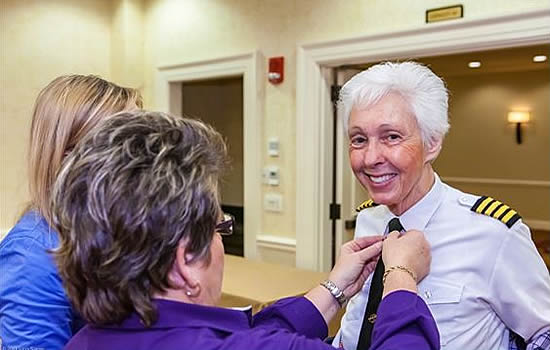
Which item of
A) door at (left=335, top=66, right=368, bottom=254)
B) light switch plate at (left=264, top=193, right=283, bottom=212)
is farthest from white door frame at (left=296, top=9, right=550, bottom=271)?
light switch plate at (left=264, top=193, right=283, bottom=212)

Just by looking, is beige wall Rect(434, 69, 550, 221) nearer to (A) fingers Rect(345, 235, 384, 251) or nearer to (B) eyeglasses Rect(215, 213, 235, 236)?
(A) fingers Rect(345, 235, 384, 251)

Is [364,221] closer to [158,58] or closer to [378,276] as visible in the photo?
[378,276]

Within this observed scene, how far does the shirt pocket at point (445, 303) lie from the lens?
129cm

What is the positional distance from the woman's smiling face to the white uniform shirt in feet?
0.45

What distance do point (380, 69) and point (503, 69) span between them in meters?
8.55

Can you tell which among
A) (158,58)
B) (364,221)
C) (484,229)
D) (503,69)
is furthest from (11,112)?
(503,69)

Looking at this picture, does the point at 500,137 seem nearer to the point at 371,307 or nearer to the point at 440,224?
the point at 440,224

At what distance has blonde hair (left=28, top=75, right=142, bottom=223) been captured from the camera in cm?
121

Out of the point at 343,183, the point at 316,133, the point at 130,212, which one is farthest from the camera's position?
the point at 343,183

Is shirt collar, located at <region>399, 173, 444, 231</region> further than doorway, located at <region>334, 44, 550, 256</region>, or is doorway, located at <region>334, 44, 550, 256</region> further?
doorway, located at <region>334, 44, 550, 256</region>

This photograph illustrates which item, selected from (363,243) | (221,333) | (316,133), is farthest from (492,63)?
(221,333)

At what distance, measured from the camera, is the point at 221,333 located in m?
0.86

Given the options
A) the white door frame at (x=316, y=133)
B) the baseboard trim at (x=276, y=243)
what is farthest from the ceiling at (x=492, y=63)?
the baseboard trim at (x=276, y=243)

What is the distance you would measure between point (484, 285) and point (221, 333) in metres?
0.71
